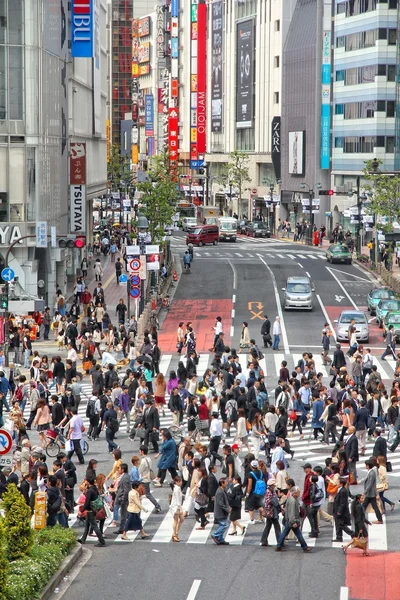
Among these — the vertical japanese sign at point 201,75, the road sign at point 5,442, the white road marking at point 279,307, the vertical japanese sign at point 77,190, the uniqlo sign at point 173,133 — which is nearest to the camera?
the road sign at point 5,442

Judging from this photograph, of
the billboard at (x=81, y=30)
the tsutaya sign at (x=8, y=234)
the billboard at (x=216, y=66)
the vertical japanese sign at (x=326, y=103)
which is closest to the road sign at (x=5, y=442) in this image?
the tsutaya sign at (x=8, y=234)

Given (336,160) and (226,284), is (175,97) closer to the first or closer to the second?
(336,160)

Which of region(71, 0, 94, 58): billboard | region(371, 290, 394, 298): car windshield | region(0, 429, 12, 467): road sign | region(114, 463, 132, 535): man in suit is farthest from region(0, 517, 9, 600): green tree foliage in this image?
region(71, 0, 94, 58): billboard

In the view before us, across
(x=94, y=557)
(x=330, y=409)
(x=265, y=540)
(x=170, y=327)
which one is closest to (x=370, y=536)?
(x=265, y=540)

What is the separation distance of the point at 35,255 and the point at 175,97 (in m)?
121

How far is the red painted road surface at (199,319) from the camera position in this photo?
49969 mm

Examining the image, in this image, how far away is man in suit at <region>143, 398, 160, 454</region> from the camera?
94.0 feet

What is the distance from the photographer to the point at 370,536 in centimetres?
2269

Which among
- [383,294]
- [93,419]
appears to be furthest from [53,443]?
[383,294]

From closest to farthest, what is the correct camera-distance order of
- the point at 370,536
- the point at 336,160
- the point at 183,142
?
the point at 370,536 < the point at 336,160 < the point at 183,142

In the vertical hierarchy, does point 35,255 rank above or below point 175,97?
below

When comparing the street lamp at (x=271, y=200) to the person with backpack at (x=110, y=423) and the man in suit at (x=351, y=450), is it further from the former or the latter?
the man in suit at (x=351, y=450)

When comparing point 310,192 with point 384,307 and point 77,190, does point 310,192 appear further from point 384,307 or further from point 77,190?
point 384,307

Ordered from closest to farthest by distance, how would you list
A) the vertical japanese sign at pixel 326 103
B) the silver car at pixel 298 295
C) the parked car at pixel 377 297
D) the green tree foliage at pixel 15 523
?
1. the green tree foliage at pixel 15 523
2. the parked car at pixel 377 297
3. the silver car at pixel 298 295
4. the vertical japanese sign at pixel 326 103
